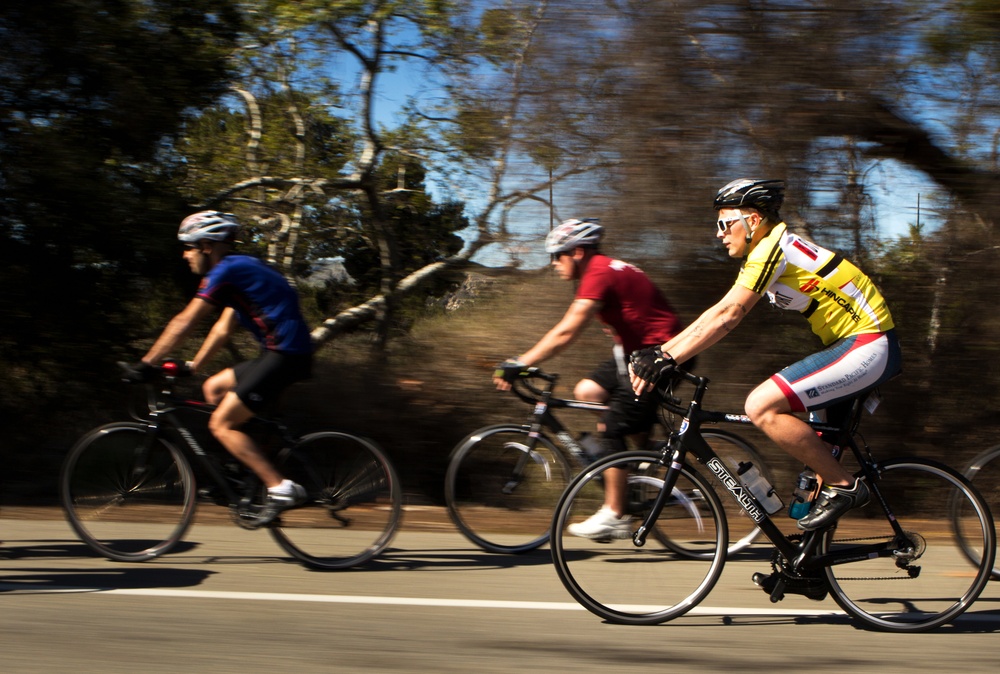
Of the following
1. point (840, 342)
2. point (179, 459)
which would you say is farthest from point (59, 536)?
point (840, 342)

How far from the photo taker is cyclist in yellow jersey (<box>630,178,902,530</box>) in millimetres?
4676

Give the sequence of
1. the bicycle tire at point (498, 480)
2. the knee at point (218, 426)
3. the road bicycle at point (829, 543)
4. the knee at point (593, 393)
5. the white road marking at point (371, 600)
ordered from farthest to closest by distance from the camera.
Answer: the bicycle tire at point (498, 480), the knee at point (593, 393), the knee at point (218, 426), the white road marking at point (371, 600), the road bicycle at point (829, 543)

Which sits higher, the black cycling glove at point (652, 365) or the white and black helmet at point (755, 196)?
the white and black helmet at point (755, 196)

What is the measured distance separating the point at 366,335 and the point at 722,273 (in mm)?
4843

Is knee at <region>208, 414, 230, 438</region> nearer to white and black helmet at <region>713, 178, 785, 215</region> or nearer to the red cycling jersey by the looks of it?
the red cycling jersey

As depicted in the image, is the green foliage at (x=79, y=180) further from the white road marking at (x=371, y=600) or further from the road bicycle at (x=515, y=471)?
the road bicycle at (x=515, y=471)

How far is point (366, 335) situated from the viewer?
11.5 m

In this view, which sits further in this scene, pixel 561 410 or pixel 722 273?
pixel 722 273

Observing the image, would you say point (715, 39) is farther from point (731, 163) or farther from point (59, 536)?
point (59, 536)

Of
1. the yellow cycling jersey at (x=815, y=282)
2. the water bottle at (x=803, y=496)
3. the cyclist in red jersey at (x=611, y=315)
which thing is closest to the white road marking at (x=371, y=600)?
the water bottle at (x=803, y=496)

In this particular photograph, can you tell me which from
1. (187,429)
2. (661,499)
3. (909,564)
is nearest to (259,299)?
(187,429)

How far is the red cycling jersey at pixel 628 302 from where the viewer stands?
6.08 m

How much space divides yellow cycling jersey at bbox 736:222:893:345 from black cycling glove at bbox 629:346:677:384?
504 mm

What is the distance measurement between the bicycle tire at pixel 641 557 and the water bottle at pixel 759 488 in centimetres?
17
